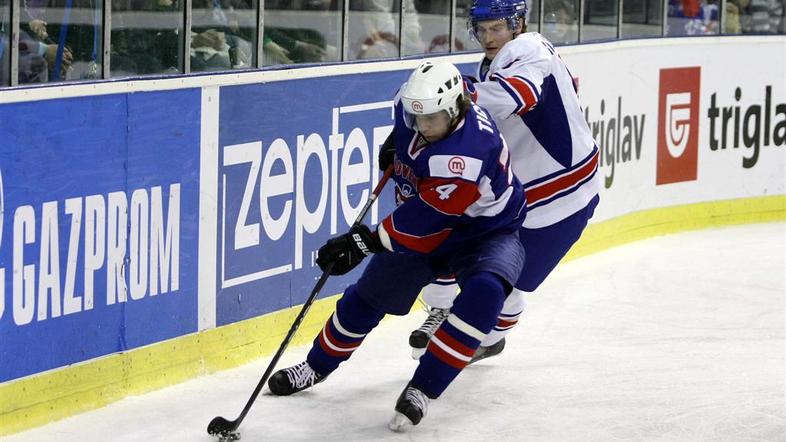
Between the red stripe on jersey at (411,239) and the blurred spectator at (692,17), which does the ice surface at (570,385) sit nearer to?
the red stripe on jersey at (411,239)

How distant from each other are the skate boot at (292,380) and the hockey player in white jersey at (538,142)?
60 centimetres

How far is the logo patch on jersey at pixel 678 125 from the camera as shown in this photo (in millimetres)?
8203

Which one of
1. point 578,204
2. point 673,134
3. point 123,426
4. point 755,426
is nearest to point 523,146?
point 578,204

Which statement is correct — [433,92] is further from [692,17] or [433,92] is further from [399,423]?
[692,17]

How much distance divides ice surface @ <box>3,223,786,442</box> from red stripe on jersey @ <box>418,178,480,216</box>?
681mm

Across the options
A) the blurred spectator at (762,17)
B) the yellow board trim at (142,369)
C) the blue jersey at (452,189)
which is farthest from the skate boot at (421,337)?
the blurred spectator at (762,17)

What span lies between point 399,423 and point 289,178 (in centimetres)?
133

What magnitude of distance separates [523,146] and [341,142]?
926 mm

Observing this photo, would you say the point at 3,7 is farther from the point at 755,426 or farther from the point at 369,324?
the point at 755,426

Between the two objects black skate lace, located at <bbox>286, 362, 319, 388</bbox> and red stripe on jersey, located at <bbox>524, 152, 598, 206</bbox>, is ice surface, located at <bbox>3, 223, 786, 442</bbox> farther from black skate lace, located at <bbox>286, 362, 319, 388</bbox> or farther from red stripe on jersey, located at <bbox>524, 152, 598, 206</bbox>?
red stripe on jersey, located at <bbox>524, 152, 598, 206</bbox>

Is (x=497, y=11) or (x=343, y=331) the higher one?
(x=497, y=11)

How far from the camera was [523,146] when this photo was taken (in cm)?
493

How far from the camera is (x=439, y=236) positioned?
170 inches

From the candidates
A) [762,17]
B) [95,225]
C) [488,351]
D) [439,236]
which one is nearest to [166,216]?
[95,225]
